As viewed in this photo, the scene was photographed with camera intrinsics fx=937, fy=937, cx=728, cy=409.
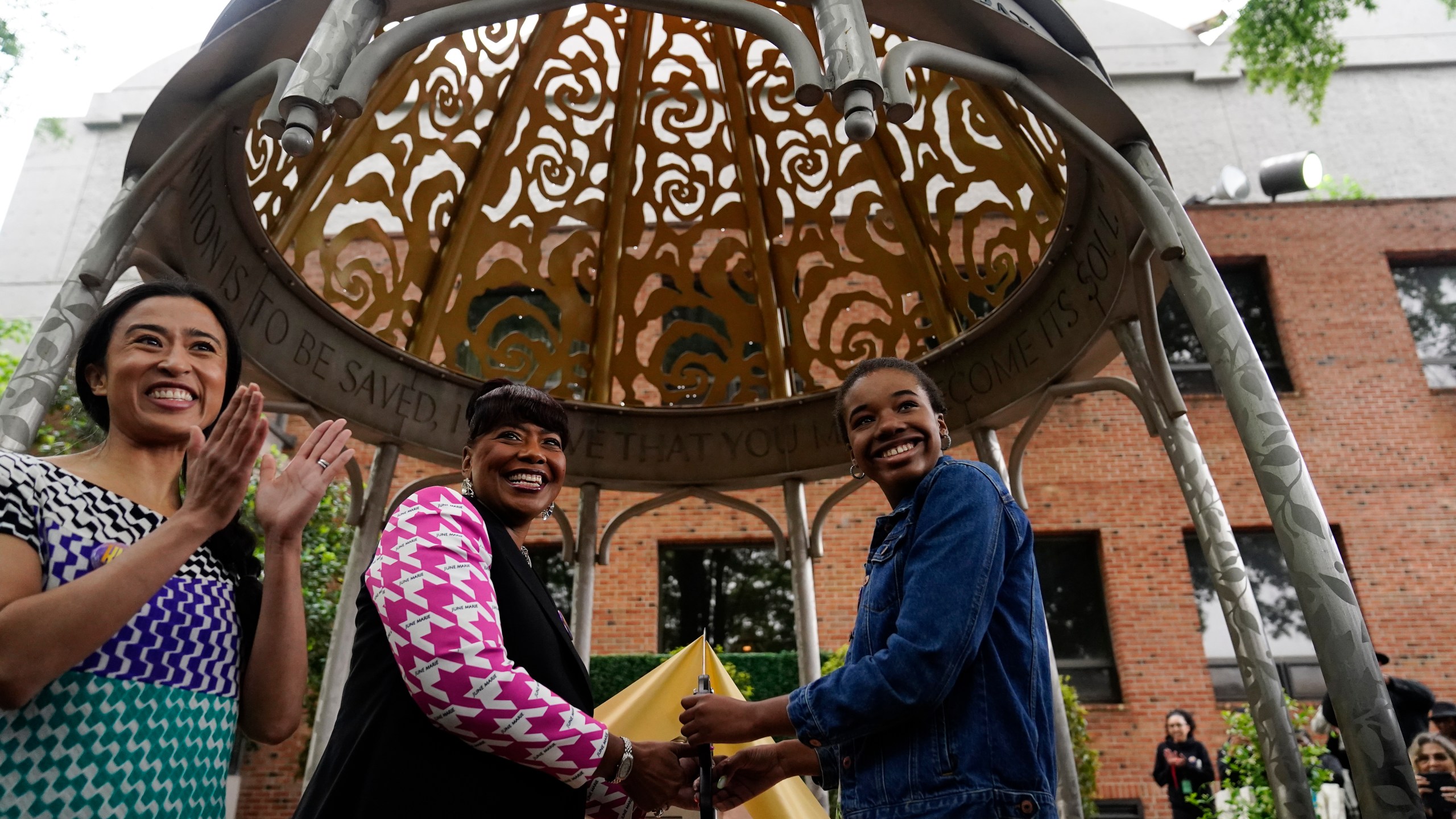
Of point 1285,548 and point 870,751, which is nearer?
point 870,751

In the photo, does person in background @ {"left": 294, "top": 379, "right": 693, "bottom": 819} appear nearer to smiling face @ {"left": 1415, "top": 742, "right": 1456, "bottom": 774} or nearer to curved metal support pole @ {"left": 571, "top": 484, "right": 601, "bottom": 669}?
curved metal support pole @ {"left": 571, "top": 484, "right": 601, "bottom": 669}

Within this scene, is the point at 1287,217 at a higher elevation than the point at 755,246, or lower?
higher

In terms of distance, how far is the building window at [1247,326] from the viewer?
47.6 feet

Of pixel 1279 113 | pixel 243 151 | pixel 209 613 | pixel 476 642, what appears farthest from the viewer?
pixel 1279 113

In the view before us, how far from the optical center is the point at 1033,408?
5.22 metres

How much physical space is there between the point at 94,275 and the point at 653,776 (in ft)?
7.90

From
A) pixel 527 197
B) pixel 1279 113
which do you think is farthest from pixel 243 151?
pixel 1279 113

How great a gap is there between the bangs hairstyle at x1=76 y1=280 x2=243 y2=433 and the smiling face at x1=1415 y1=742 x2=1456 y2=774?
22.8 ft

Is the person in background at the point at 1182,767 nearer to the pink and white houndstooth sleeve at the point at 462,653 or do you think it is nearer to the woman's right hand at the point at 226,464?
the pink and white houndstooth sleeve at the point at 462,653

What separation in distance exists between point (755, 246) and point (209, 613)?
15.2ft

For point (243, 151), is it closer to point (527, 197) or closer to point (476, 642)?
point (527, 197)

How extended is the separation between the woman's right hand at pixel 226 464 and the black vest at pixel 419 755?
0.51m

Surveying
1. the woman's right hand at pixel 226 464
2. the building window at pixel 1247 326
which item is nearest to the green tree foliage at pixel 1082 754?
the building window at pixel 1247 326

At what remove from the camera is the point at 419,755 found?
1.86m
